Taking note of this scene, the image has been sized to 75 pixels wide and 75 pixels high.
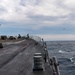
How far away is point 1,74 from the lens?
57.2ft

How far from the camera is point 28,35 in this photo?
131 meters

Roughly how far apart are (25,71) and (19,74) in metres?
1.35

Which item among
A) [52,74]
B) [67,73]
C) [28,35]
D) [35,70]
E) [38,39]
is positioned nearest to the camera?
[52,74]

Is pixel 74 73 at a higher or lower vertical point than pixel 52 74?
lower

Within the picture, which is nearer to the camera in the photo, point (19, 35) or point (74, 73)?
point (74, 73)

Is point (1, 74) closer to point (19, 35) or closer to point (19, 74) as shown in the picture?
point (19, 74)

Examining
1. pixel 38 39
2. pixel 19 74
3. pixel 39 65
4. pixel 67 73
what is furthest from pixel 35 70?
pixel 38 39

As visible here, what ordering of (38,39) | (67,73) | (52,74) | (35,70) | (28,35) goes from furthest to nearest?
(28,35) → (38,39) → (67,73) → (35,70) → (52,74)

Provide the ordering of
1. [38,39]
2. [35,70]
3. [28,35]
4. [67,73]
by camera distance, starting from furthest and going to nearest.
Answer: [28,35], [38,39], [67,73], [35,70]

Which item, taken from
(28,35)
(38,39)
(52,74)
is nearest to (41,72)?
(52,74)

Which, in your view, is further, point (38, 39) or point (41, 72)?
point (38, 39)

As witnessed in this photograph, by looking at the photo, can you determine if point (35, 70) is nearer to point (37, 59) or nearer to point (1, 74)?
point (37, 59)

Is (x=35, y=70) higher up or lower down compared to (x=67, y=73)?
higher up

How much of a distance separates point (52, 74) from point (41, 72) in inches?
31.4
